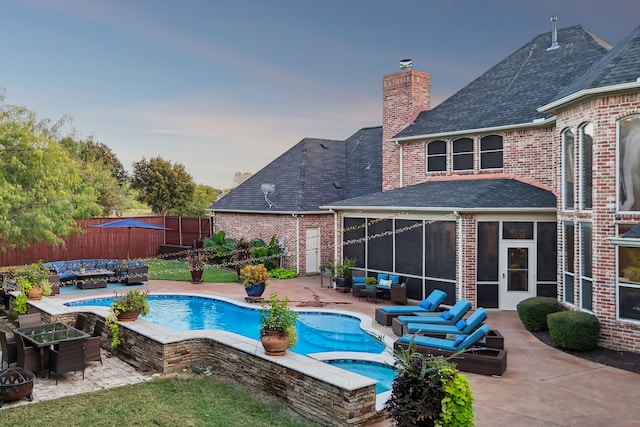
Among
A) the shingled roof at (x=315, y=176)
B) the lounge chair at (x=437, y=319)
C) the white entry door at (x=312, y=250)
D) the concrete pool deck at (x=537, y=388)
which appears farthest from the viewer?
the shingled roof at (x=315, y=176)

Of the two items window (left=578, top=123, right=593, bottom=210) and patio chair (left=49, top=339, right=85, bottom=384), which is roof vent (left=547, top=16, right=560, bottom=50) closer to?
window (left=578, top=123, right=593, bottom=210)

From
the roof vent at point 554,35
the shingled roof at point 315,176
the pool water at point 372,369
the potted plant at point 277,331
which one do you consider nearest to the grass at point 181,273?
the shingled roof at point 315,176

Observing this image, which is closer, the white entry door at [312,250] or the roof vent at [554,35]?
the roof vent at [554,35]

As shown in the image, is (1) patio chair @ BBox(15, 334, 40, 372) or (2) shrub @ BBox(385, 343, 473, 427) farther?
(1) patio chair @ BBox(15, 334, 40, 372)

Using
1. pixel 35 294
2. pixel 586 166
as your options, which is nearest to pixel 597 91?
pixel 586 166

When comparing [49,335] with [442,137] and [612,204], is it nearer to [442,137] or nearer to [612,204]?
[612,204]

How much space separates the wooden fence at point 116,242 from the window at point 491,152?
16460 mm

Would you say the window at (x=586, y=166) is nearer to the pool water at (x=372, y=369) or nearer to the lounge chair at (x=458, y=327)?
the lounge chair at (x=458, y=327)

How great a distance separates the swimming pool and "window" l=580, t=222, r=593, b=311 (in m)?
4.85

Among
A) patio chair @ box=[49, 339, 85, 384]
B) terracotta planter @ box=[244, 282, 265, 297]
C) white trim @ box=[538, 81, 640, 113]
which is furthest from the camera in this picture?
terracotta planter @ box=[244, 282, 265, 297]

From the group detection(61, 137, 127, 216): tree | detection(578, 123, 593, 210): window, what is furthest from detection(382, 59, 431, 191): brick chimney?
detection(61, 137, 127, 216): tree

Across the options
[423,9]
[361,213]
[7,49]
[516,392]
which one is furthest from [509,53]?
[7,49]

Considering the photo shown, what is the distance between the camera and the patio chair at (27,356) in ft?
30.1

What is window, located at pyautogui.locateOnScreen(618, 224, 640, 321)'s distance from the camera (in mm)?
10883
